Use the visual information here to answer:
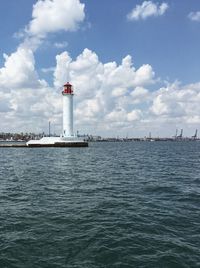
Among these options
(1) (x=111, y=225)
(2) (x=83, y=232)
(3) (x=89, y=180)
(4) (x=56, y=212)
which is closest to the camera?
(2) (x=83, y=232)

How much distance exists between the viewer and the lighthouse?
315 ft

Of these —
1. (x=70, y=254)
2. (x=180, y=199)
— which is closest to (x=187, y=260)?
(x=70, y=254)

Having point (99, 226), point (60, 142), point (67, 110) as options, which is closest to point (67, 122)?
point (67, 110)

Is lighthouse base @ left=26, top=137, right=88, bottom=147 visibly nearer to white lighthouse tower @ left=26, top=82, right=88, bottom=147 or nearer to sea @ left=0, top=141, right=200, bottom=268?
white lighthouse tower @ left=26, top=82, right=88, bottom=147

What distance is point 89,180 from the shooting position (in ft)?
96.8

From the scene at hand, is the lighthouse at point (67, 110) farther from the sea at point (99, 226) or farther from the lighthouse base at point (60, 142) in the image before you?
the sea at point (99, 226)

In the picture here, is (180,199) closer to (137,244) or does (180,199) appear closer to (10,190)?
(137,244)

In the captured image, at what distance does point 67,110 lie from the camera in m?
96.1

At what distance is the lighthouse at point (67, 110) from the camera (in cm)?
9600

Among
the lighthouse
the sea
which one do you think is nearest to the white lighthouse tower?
the lighthouse

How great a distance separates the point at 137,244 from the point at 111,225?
8.90ft

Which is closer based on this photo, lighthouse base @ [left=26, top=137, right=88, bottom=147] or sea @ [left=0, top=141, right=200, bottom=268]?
sea @ [left=0, top=141, right=200, bottom=268]

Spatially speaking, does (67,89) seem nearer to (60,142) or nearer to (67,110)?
(67,110)

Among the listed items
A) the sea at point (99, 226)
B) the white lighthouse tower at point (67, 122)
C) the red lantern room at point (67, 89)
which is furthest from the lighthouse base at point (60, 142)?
the sea at point (99, 226)
